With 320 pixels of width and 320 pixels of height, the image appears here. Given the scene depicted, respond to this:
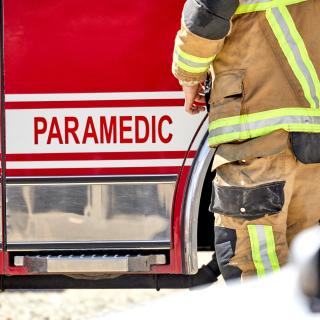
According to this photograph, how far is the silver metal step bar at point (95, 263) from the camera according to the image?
11.3 ft

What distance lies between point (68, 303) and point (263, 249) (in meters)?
2.45

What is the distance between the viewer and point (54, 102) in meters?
3.41

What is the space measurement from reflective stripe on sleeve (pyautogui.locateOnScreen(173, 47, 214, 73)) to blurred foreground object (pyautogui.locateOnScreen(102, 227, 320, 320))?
117 centimetres

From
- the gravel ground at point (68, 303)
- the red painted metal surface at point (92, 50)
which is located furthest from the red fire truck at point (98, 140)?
the gravel ground at point (68, 303)

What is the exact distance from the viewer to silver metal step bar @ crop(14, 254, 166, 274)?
3441 millimetres

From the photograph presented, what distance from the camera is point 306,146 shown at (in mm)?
2744

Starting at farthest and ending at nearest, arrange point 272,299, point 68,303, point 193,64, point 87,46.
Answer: point 68,303, point 87,46, point 193,64, point 272,299

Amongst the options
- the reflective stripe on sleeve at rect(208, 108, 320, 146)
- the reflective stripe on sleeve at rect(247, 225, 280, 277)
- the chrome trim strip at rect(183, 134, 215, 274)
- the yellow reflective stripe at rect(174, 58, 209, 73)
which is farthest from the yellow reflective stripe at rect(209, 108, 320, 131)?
the chrome trim strip at rect(183, 134, 215, 274)

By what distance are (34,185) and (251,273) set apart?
105 cm

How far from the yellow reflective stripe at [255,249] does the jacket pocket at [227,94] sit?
0.37 meters

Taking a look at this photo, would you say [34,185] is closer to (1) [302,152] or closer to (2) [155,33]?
(2) [155,33]

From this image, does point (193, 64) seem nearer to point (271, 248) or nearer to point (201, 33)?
point (201, 33)

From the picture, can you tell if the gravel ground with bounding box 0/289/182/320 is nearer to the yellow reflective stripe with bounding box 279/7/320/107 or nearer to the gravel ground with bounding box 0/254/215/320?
the gravel ground with bounding box 0/254/215/320

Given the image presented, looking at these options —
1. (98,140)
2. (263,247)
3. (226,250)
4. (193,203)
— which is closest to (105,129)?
(98,140)
